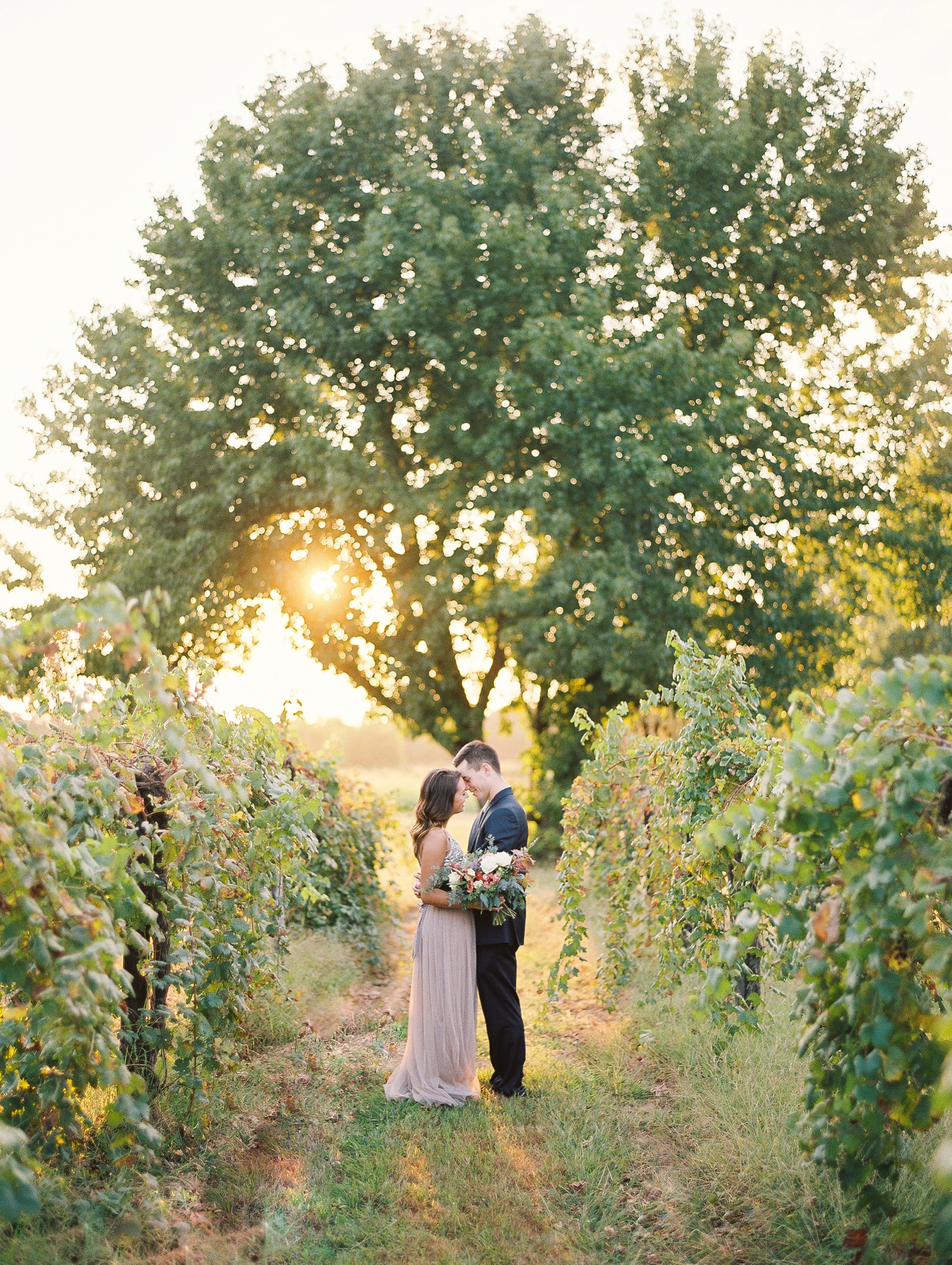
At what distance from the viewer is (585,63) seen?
17.8 metres

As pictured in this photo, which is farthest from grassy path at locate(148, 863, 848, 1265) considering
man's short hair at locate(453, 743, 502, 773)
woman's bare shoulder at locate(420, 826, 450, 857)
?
man's short hair at locate(453, 743, 502, 773)

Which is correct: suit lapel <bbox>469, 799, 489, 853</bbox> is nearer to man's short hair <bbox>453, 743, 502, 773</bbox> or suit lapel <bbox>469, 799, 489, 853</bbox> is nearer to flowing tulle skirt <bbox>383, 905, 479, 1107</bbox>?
man's short hair <bbox>453, 743, 502, 773</bbox>

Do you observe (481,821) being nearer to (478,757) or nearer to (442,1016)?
(478,757)

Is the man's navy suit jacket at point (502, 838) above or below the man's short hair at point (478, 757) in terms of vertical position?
below

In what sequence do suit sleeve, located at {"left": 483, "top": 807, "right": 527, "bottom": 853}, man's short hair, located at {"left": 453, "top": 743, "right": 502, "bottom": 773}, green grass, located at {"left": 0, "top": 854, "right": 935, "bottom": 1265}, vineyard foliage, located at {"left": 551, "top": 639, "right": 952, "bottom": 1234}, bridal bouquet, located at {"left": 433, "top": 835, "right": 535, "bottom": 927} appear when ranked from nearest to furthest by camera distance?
1. vineyard foliage, located at {"left": 551, "top": 639, "right": 952, "bottom": 1234}
2. green grass, located at {"left": 0, "top": 854, "right": 935, "bottom": 1265}
3. bridal bouquet, located at {"left": 433, "top": 835, "right": 535, "bottom": 927}
4. suit sleeve, located at {"left": 483, "top": 807, "right": 527, "bottom": 853}
5. man's short hair, located at {"left": 453, "top": 743, "right": 502, "bottom": 773}

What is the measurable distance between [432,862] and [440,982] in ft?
2.39

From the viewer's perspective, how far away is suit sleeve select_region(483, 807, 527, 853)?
6.41m

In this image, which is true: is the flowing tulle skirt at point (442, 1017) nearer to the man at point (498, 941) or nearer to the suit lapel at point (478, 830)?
the man at point (498, 941)

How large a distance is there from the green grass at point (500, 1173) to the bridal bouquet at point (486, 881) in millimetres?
1128

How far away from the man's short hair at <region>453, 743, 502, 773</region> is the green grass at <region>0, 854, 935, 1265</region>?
201cm

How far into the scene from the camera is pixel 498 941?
633cm

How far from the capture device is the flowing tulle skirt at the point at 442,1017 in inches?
236

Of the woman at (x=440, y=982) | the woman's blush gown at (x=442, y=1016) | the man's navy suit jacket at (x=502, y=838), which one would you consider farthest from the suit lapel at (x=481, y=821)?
the woman's blush gown at (x=442, y=1016)

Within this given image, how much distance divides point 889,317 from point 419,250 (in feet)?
Answer: 29.3
